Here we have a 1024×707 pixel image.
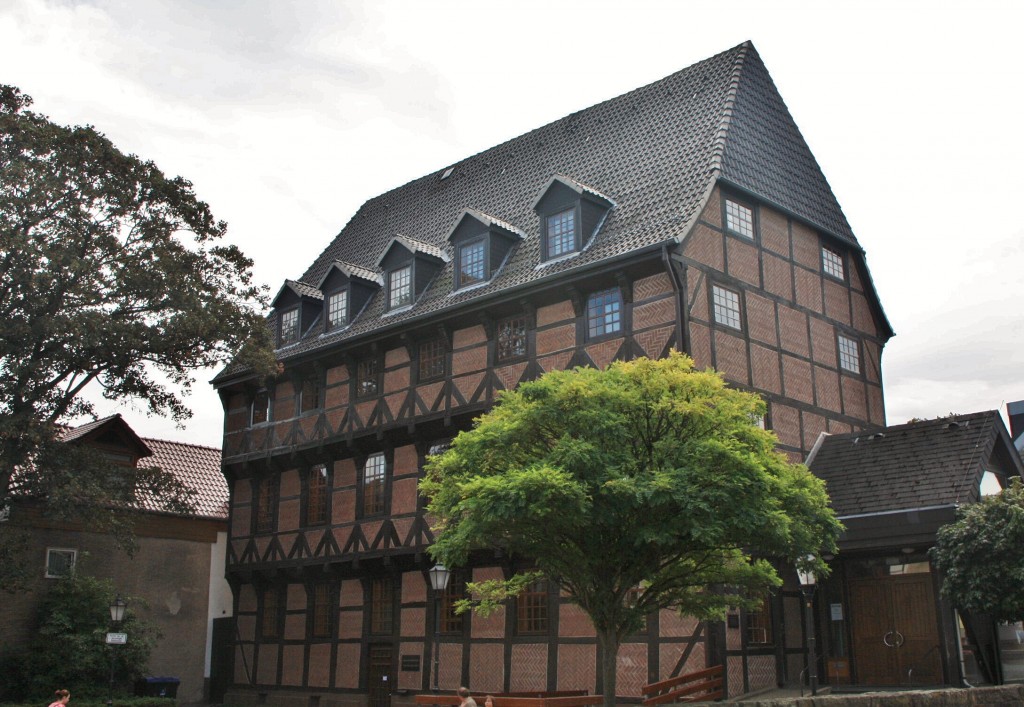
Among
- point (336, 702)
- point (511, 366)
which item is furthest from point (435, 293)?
point (336, 702)

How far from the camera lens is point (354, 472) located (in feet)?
94.7

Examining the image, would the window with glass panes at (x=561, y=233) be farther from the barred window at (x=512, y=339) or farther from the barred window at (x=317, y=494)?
the barred window at (x=317, y=494)

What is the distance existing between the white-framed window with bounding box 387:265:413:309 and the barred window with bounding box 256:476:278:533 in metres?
6.50

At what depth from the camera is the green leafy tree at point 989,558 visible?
1856cm

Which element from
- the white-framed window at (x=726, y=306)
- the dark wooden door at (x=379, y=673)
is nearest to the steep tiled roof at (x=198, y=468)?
the dark wooden door at (x=379, y=673)

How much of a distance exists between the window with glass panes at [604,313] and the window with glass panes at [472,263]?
4024 mm

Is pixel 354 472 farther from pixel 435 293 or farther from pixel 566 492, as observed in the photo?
pixel 566 492

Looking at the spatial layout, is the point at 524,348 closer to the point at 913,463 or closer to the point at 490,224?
the point at 490,224

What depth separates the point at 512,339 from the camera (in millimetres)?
25266

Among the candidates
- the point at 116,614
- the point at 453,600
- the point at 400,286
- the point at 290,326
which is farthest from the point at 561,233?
the point at 116,614

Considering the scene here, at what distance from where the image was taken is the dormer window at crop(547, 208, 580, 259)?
25.2m

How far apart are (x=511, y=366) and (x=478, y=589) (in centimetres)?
754

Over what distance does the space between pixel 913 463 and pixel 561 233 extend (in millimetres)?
9175

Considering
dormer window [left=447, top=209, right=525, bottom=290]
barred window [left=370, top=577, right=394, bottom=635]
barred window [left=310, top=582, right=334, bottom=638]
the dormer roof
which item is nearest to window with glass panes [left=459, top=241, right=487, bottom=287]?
dormer window [left=447, top=209, right=525, bottom=290]
